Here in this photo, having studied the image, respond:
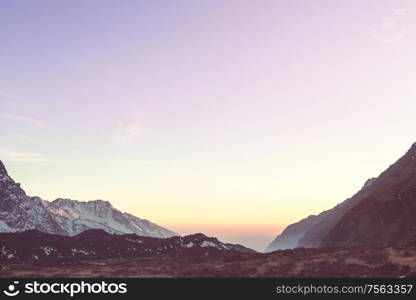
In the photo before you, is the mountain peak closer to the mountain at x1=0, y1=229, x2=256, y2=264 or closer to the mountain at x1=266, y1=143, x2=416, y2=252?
the mountain at x1=0, y1=229, x2=256, y2=264

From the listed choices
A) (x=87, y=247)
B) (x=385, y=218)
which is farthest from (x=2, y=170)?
(x=385, y=218)

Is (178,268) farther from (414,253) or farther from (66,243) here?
(66,243)

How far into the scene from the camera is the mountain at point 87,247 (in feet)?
250

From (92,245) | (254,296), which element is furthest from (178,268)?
(92,245)

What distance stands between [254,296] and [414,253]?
26.7 m

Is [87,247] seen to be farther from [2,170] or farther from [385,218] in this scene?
[2,170]

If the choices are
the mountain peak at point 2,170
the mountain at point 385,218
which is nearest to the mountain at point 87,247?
the mountain at point 385,218

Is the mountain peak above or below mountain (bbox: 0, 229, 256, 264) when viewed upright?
above

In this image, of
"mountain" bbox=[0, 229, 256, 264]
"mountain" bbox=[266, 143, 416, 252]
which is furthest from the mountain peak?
"mountain" bbox=[266, 143, 416, 252]

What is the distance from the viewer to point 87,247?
87250 millimetres

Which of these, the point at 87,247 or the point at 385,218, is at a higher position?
the point at 385,218

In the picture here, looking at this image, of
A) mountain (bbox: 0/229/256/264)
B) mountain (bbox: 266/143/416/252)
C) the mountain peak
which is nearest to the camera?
mountain (bbox: 0/229/256/264)

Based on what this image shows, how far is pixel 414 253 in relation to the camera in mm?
41688

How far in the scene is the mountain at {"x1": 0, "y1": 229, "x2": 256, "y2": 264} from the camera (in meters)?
76.2
